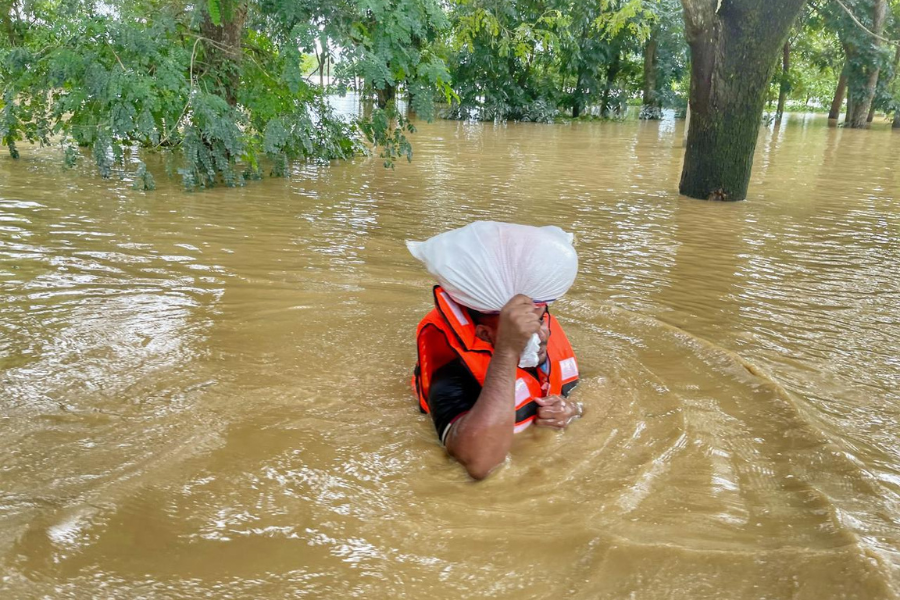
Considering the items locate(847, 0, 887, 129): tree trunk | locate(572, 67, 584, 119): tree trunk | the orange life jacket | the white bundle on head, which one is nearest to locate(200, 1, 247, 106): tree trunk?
the orange life jacket

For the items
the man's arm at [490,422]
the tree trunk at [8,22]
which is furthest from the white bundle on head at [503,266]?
the tree trunk at [8,22]

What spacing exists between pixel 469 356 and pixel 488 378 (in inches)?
9.2

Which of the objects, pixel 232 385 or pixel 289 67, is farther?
pixel 289 67

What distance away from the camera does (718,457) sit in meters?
2.62

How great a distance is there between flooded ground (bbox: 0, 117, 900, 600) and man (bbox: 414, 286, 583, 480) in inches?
4.4

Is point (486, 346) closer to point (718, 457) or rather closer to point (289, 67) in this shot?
point (718, 457)

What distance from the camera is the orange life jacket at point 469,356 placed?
8.54 ft

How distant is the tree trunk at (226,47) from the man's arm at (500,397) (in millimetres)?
6850

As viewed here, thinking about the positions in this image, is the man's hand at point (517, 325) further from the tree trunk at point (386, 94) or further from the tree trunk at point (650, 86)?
the tree trunk at point (650, 86)

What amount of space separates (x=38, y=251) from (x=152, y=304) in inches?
65.1

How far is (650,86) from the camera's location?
28641mm

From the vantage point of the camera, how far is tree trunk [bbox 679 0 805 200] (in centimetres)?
749

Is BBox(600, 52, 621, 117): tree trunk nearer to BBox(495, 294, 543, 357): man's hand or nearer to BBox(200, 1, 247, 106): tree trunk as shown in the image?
BBox(200, 1, 247, 106): tree trunk

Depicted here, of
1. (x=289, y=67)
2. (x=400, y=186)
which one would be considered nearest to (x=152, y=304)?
(x=289, y=67)
